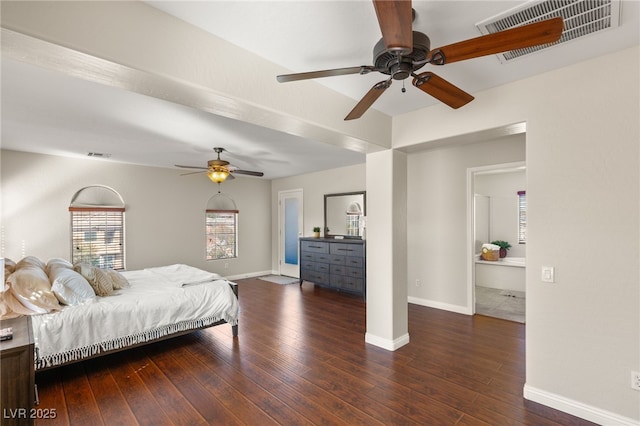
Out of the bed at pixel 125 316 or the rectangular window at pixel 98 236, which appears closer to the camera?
the bed at pixel 125 316

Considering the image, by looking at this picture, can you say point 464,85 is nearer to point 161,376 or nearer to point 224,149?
point 224,149

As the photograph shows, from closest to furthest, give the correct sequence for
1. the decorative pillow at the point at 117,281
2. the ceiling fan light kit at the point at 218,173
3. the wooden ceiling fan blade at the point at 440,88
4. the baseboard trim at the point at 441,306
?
the wooden ceiling fan blade at the point at 440,88 < the decorative pillow at the point at 117,281 < the ceiling fan light kit at the point at 218,173 < the baseboard trim at the point at 441,306

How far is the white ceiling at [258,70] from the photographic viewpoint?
1.72 m

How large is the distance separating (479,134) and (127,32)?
276 centimetres

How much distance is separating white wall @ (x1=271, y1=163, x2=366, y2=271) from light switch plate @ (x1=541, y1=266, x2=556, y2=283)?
3.99 meters

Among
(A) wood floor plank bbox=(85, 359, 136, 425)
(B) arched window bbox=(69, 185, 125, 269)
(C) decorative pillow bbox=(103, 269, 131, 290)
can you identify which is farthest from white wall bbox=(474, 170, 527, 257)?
(B) arched window bbox=(69, 185, 125, 269)

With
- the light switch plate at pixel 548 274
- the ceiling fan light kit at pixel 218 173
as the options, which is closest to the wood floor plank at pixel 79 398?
the ceiling fan light kit at pixel 218 173

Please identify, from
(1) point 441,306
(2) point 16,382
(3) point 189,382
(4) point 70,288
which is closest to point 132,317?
(4) point 70,288

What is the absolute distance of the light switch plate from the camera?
2.34 metres

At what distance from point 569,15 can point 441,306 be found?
397 centimetres

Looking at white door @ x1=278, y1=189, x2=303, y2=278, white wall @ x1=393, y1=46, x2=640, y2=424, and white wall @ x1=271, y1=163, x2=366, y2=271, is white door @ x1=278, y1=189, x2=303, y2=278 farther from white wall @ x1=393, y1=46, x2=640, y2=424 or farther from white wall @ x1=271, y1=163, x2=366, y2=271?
white wall @ x1=393, y1=46, x2=640, y2=424

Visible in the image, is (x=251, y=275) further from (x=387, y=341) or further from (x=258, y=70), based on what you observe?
(x=258, y=70)

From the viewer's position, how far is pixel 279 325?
4.14 m

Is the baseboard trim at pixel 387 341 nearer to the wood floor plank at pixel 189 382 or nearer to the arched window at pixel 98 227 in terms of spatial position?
the wood floor plank at pixel 189 382
